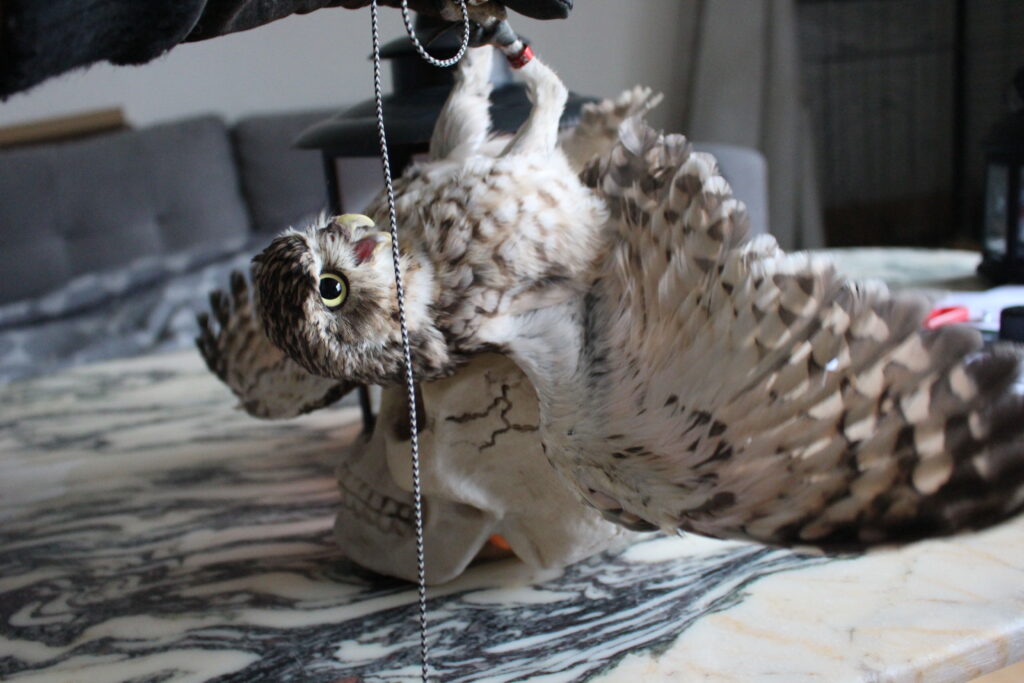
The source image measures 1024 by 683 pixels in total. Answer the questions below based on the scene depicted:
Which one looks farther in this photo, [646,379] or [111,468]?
[111,468]

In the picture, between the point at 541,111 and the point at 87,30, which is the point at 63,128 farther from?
the point at 87,30

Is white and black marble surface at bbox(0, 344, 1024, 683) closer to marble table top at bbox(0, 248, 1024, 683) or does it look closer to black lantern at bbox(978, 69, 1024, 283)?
marble table top at bbox(0, 248, 1024, 683)

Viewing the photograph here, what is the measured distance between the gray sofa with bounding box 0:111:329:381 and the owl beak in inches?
49.1

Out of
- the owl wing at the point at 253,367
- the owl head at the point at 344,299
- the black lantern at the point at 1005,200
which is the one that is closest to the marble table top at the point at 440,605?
the owl wing at the point at 253,367

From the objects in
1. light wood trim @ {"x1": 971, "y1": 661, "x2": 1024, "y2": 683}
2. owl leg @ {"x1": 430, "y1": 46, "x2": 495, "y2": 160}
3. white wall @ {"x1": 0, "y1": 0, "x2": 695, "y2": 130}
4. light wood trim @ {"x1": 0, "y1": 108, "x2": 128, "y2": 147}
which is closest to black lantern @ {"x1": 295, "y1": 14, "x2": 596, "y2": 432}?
owl leg @ {"x1": 430, "y1": 46, "x2": 495, "y2": 160}

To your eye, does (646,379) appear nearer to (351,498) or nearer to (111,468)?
(351,498)

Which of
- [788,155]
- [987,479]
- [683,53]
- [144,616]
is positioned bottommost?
[144,616]

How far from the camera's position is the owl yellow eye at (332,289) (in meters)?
0.56

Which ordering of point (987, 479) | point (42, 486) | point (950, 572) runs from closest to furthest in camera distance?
point (987, 479)
point (950, 572)
point (42, 486)

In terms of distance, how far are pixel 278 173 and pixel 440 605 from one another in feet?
4.82

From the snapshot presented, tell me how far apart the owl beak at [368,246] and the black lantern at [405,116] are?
19 cm

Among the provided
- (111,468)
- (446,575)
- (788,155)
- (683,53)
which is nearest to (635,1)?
(683,53)

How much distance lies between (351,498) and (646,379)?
0.33 m

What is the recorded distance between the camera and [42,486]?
1.04 m
